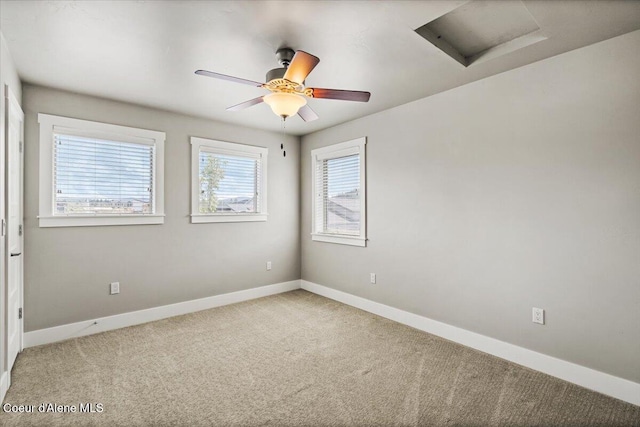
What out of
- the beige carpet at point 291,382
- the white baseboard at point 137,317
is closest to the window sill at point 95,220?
the white baseboard at point 137,317

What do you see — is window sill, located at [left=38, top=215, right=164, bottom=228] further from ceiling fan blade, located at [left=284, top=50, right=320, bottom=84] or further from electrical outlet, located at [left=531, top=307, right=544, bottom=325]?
electrical outlet, located at [left=531, top=307, right=544, bottom=325]

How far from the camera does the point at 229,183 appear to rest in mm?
4535

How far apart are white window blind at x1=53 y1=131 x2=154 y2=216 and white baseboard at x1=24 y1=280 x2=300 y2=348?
3.77ft

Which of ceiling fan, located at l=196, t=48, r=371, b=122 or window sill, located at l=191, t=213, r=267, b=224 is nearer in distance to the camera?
ceiling fan, located at l=196, t=48, r=371, b=122

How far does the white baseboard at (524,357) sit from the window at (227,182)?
7.06ft

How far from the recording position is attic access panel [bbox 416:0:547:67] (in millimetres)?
2111

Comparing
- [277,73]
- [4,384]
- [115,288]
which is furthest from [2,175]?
[277,73]

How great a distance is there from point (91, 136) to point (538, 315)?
4.59 m

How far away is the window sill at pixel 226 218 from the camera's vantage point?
164 inches

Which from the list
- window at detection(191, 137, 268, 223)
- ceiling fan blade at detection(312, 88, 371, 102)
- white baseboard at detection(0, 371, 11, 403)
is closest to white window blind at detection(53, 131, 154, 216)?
window at detection(191, 137, 268, 223)

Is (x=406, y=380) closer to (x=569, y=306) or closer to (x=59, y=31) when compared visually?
(x=569, y=306)

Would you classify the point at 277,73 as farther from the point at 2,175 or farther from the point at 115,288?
the point at 115,288

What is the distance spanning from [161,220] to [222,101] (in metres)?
1.58

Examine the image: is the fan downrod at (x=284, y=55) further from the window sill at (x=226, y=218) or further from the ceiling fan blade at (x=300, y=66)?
the window sill at (x=226, y=218)
